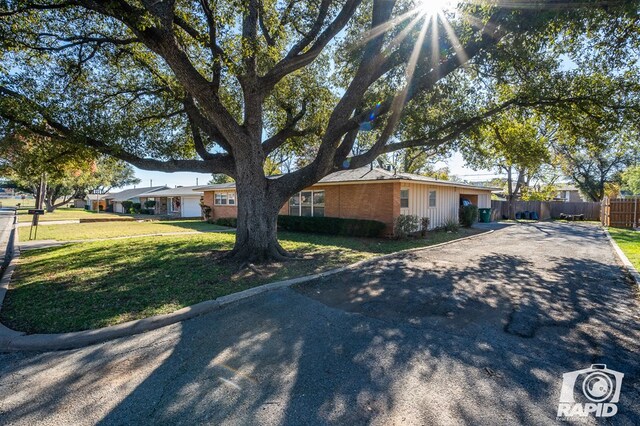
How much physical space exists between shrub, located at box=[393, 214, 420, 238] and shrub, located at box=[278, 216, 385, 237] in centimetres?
59

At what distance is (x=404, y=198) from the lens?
14.0 meters

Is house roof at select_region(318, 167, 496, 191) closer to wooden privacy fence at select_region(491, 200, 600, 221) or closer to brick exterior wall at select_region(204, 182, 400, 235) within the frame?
brick exterior wall at select_region(204, 182, 400, 235)

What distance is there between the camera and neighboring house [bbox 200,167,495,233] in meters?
13.4

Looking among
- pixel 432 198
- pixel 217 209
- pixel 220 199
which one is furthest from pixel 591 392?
pixel 217 209

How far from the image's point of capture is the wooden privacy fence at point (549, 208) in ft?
87.3

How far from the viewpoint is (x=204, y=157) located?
950 centimetres

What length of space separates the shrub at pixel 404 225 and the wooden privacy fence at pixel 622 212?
1484 centimetres

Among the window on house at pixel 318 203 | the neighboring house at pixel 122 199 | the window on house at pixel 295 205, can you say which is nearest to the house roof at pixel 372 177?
the window on house at pixel 318 203

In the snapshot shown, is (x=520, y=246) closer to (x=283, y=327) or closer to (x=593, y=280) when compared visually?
(x=593, y=280)

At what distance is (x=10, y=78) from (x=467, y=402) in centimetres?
1176

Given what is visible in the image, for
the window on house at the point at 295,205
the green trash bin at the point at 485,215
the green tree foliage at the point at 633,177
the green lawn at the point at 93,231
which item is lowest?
the green lawn at the point at 93,231

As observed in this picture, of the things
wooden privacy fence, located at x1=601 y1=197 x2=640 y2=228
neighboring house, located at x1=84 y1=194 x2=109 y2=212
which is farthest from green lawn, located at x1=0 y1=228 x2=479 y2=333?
neighboring house, located at x1=84 y1=194 x2=109 y2=212

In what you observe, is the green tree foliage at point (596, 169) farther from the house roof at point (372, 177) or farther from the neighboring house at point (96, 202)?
the neighboring house at point (96, 202)

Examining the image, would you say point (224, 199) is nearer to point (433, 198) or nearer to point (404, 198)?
point (404, 198)
